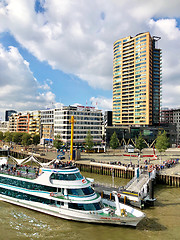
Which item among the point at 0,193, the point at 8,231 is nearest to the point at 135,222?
the point at 8,231

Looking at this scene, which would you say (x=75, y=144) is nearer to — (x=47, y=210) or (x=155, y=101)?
(x=155, y=101)

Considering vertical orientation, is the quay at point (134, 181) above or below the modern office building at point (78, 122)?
below

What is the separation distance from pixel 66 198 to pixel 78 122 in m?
83.0

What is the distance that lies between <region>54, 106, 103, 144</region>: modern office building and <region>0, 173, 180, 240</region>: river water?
76107 mm

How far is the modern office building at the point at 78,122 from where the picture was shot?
105 metres

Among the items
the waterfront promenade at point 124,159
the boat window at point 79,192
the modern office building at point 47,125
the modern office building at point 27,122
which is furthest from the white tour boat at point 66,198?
the modern office building at point 27,122

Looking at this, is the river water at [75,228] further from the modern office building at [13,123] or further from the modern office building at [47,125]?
the modern office building at [13,123]

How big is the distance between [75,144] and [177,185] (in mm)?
65903

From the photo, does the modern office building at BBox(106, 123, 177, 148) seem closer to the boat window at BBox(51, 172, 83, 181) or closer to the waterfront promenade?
the waterfront promenade

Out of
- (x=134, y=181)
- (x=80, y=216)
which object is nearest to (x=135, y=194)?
(x=134, y=181)

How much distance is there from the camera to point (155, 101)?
132125 millimetres

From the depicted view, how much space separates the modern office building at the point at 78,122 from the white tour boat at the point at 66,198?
240 ft

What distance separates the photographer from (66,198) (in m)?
25.3

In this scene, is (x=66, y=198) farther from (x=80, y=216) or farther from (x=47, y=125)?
(x=47, y=125)
